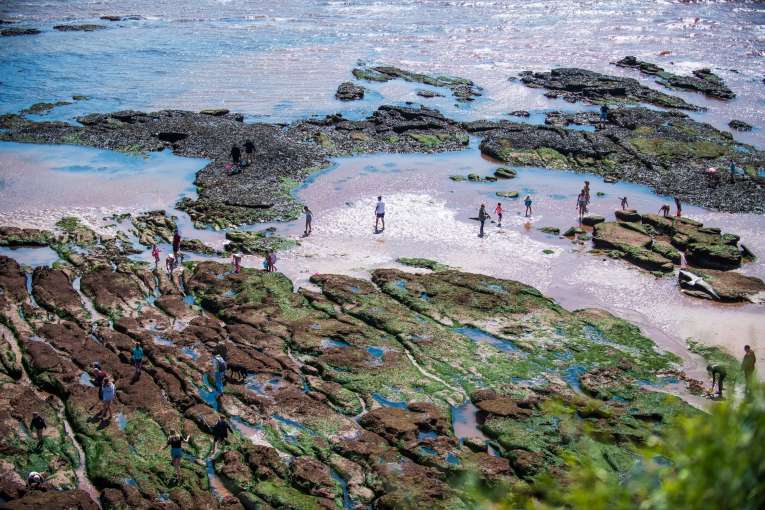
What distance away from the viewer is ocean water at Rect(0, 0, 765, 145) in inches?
2675

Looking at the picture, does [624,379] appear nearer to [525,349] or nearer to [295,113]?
[525,349]

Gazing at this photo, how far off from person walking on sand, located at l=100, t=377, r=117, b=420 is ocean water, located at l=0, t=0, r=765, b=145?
38.9 meters

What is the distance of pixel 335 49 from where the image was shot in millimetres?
89188

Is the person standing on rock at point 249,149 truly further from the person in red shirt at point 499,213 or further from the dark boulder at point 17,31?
the dark boulder at point 17,31

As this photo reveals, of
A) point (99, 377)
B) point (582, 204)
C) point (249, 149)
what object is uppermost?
point (249, 149)

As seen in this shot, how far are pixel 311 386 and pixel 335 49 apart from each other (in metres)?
67.9

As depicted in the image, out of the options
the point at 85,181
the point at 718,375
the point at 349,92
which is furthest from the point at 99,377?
the point at 349,92

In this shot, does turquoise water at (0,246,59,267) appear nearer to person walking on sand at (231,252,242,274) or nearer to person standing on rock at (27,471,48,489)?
person walking on sand at (231,252,242,274)

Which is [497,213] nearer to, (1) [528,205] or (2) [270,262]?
(1) [528,205]

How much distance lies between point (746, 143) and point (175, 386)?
47035 mm

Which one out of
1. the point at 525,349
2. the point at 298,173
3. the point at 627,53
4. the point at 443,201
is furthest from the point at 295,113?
the point at 627,53

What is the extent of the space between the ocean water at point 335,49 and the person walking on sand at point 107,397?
38.9 metres

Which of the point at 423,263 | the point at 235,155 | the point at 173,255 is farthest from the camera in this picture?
the point at 235,155

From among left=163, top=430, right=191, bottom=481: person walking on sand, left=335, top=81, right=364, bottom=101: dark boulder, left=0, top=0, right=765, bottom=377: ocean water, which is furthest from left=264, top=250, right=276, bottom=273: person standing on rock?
left=335, top=81, right=364, bottom=101: dark boulder
